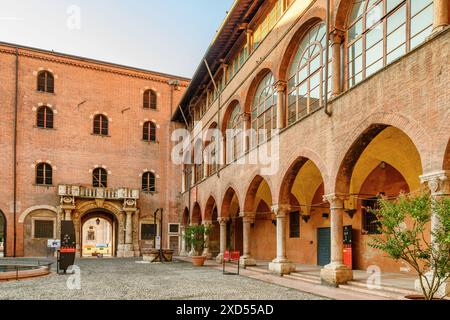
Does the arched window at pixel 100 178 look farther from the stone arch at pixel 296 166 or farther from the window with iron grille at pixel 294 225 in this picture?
the stone arch at pixel 296 166

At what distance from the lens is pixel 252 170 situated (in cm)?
1798

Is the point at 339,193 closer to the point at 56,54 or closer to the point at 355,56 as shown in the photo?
the point at 355,56

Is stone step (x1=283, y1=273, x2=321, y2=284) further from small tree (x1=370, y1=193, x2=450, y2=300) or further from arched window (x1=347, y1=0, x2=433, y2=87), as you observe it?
arched window (x1=347, y1=0, x2=433, y2=87)

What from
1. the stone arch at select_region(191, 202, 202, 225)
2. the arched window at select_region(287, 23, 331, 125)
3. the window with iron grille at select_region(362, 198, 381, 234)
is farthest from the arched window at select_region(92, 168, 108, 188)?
the window with iron grille at select_region(362, 198, 381, 234)

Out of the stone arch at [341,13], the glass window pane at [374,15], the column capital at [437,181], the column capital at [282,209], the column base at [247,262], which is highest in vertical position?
the stone arch at [341,13]

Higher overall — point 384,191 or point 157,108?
point 157,108

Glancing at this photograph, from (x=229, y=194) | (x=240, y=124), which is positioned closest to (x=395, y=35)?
(x=240, y=124)

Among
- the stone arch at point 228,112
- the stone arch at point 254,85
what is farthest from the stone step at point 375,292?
the stone arch at point 228,112

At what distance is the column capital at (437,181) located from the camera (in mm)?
8055

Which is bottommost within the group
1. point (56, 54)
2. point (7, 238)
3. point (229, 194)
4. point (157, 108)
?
point (7, 238)

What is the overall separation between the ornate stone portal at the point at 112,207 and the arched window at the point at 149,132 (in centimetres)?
426

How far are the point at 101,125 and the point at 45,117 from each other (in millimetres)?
3745

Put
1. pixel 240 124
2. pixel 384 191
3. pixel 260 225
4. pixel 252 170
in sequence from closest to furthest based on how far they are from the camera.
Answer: pixel 384 191 < pixel 252 170 < pixel 240 124 < pixel 260 225
